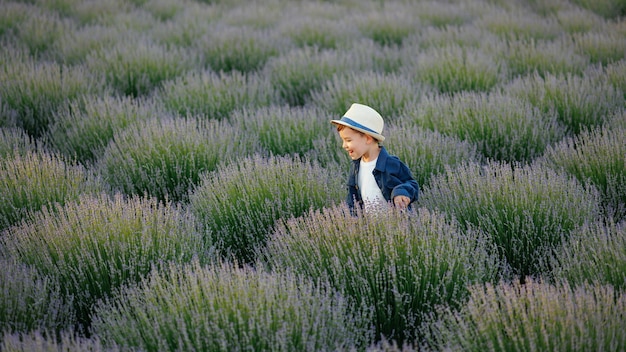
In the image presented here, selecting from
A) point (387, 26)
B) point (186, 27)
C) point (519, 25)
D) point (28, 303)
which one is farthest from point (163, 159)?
point (519, 25)

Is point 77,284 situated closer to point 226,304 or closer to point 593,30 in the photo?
point 226,304

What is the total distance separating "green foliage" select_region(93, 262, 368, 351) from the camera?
179 cm

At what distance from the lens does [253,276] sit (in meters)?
2.02

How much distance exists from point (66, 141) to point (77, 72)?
49.2 inches

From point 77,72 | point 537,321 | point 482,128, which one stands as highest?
point 77,72

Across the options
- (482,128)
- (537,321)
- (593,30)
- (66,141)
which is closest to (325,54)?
(482,128)

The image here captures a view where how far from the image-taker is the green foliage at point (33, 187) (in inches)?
113

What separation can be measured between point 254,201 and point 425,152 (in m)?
1.19

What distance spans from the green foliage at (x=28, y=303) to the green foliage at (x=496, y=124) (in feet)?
8.70

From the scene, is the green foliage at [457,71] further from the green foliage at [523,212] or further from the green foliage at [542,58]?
the green foliage at [523,212]

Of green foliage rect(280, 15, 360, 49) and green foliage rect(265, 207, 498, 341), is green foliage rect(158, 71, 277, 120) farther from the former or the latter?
green foliage rect(265, 207, 498, 341)

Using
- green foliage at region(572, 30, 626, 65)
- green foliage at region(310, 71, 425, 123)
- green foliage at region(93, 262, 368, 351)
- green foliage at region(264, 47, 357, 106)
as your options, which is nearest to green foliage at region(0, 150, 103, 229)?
green foliage at region(93, 262, 368, 351)

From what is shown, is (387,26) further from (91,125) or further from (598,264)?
(598,264)

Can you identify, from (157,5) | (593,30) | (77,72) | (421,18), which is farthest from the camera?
(157,5)
